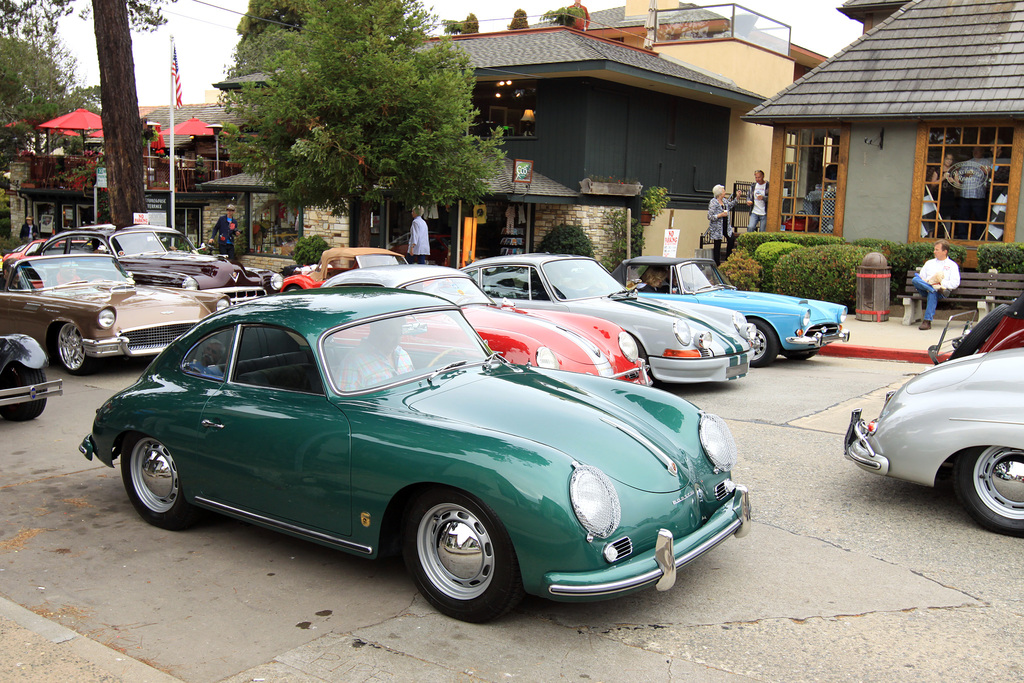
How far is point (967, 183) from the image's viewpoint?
16.9m

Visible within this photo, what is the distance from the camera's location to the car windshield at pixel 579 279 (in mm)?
10055

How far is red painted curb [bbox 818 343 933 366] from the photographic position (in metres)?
12.3

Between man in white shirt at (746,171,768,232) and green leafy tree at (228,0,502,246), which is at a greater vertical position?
green leafy tree at (228,0,502,246)

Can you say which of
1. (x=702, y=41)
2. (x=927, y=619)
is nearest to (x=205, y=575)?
(x=927, y=619)

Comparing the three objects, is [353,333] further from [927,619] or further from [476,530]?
[927,619]

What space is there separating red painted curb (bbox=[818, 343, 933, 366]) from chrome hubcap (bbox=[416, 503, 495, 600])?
990 cm

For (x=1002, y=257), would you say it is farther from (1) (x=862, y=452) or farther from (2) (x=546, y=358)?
(1) (x=862, y=452)

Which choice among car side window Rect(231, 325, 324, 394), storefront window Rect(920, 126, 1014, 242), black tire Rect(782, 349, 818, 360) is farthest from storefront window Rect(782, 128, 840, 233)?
car side window Rect(231, 325, 324, 394)

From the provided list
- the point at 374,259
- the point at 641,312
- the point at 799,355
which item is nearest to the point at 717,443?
the point at 641,312

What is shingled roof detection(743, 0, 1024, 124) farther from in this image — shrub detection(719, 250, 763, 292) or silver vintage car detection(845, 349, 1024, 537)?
silver vintage car detection(845, 349, 1024, 537)

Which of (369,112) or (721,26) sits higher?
(721,26)

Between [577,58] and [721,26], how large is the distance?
727 centimetres

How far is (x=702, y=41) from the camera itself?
84.1ft

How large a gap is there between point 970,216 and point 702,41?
37.2 feet
